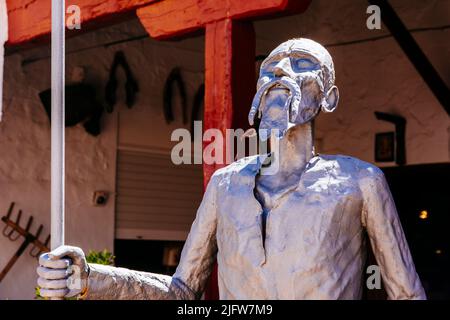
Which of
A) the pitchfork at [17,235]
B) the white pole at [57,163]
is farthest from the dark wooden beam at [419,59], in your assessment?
the white pole at [57,163]

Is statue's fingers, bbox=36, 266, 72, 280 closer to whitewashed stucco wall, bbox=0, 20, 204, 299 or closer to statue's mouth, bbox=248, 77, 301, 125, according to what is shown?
statue's mouth, bbox=248, 77, 301, 125

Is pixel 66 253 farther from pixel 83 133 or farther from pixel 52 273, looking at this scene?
pixel 83 133

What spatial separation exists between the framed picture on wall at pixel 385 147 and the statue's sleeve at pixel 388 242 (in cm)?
559

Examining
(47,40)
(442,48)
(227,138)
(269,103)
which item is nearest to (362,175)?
(269,103)

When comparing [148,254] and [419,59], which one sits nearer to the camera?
[419,59]

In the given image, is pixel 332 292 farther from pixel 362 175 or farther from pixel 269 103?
pixel 269 103

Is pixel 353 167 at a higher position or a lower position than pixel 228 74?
lower

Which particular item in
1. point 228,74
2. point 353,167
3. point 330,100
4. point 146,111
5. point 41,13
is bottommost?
point 353,167

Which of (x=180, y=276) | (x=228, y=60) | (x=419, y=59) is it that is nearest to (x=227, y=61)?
(x=228, y=60)

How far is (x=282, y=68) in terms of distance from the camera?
2.91m

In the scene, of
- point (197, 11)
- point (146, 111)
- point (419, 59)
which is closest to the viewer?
point (197, 11)

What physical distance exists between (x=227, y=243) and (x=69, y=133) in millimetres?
6027

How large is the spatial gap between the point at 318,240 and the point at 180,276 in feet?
1.73
